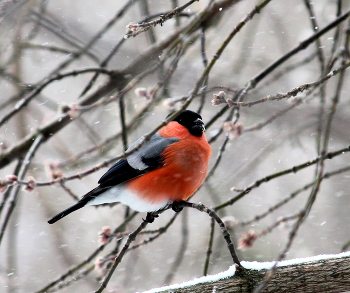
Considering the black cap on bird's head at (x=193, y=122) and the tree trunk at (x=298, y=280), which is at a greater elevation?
the black cap on bird's head at (x=193, y=122)

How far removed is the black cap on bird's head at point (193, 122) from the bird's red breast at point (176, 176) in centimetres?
11

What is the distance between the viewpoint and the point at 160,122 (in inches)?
142

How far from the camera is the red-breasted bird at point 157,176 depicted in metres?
3.38

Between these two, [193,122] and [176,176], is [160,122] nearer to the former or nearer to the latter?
[193,122]

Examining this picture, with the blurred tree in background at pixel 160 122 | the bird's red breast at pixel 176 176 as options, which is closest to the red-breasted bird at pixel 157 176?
the bird's red breast at pixel 176 176

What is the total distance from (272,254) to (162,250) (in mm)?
1783

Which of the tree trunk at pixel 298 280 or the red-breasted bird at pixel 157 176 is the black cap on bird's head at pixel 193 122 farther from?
the tree trunk at pixel 298 280

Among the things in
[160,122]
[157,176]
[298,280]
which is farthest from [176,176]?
[298,280]

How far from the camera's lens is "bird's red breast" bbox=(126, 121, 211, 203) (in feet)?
11.1

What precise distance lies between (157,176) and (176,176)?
152 millimetres

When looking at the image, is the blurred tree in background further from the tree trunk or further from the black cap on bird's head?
the tree trunk

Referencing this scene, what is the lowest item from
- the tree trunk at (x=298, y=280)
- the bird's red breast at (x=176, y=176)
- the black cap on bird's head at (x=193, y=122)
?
the tree trunk at (x=298, y=280)

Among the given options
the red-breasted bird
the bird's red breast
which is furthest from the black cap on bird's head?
the bird's red breast

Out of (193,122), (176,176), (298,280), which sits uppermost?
(193,122)
